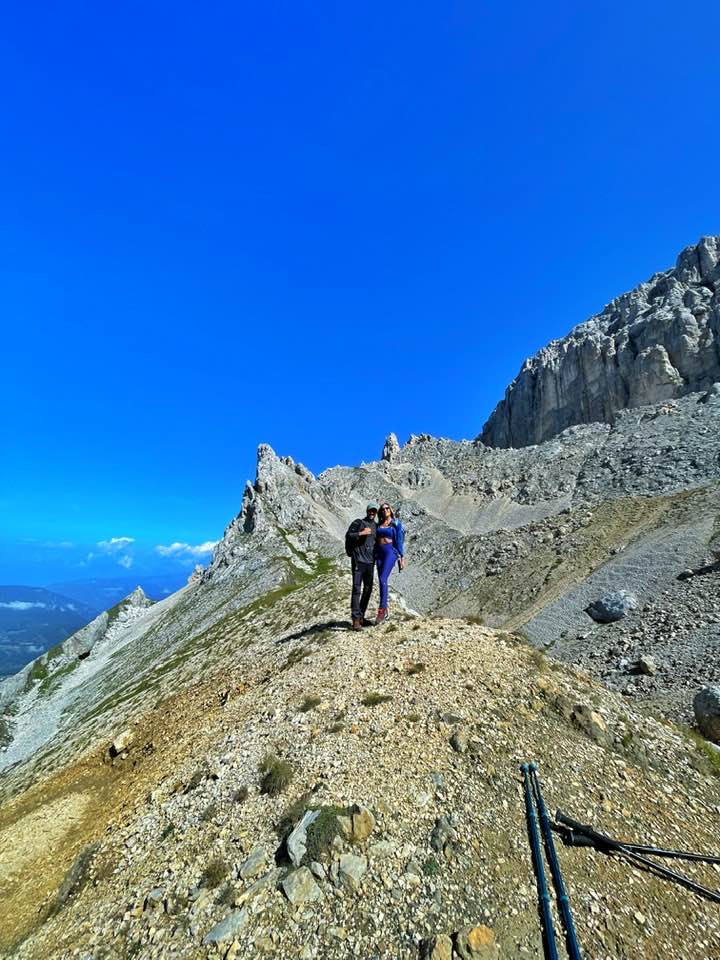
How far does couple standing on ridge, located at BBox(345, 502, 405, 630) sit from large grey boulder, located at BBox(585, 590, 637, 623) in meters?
20.5

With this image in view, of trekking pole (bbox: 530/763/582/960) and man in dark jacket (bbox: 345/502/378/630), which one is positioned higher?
man in dark jacket (bbox: 345/502/378/630)

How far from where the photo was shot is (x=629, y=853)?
7.81 metres

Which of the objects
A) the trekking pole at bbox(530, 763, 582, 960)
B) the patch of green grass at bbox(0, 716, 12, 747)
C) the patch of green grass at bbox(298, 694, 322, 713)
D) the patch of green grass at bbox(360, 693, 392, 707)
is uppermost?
the patch of green grass at bbox(360, 693, 392, 707)

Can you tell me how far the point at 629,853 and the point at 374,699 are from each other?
6.47 metres

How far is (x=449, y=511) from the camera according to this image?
94.7 m

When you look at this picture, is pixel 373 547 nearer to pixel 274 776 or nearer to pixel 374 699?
pixel 374 699

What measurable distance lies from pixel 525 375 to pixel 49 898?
172224 millimetres

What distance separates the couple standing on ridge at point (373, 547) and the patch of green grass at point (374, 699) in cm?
458

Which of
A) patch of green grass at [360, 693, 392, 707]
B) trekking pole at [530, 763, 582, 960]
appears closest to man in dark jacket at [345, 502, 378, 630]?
patch of green grass at [360, 693, 392, 707]

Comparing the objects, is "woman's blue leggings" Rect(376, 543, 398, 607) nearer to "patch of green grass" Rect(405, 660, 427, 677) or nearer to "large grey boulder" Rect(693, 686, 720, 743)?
"patch of green grass" Rect(405, 660, 427, 677)

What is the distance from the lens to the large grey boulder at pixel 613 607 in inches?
1152

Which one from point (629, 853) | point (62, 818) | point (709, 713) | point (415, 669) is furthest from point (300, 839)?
point (709, 713)

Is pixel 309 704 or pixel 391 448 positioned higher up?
pixel 391 448

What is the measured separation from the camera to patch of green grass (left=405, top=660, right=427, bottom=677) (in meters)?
13.5
